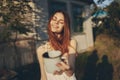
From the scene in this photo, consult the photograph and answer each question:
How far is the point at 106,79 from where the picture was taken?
442 inches

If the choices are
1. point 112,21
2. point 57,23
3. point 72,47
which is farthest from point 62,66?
point 112,21

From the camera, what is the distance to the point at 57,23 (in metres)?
3.43

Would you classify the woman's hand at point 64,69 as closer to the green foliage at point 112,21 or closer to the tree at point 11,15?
the tree at point 11,15

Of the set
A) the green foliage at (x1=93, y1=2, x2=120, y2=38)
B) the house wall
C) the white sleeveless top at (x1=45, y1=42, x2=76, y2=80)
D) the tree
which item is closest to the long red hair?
the white sleeveless top at (x1=45, y1=42, x2=76, y2=80)

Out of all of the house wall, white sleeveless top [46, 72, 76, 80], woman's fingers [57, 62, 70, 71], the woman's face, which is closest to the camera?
A: woman's fingers [57, 62, 70, 71]

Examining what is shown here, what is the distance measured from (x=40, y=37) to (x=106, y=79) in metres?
4.47

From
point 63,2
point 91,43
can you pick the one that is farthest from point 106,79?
point 91,43

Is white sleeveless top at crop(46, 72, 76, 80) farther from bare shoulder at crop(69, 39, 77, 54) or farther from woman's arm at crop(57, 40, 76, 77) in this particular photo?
bare shoulder at crop(69, 39, 77, 54)

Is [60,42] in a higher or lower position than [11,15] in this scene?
lower

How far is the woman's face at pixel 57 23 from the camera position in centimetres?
342

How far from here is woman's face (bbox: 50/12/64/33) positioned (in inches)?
135

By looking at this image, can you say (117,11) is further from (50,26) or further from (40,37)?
(50,26)

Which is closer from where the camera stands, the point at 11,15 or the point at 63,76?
the point at 63,76

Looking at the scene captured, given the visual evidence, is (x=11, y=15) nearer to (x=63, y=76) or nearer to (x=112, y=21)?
(x=63, y=76)
